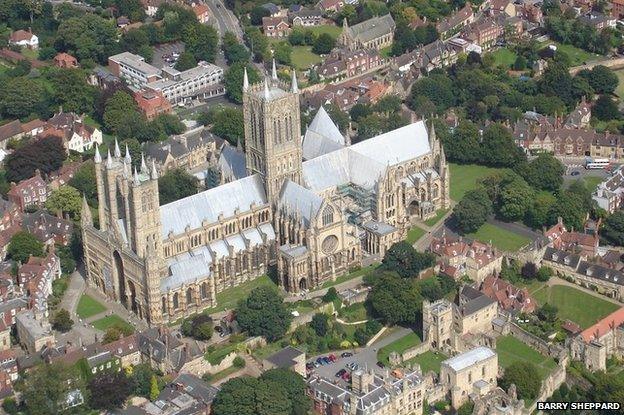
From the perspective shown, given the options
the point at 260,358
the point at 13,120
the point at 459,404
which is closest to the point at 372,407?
the point at 459,404

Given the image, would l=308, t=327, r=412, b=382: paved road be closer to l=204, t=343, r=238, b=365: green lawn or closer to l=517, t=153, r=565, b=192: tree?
l=204, t=343, r=238, b=365: green lawn

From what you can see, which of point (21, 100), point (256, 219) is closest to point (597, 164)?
point (256, 219)

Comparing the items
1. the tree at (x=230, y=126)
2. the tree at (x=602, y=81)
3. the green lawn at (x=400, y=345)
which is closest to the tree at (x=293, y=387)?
the green lawn at (x=400, y=345)

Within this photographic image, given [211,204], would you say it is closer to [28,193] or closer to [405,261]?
[405,261]

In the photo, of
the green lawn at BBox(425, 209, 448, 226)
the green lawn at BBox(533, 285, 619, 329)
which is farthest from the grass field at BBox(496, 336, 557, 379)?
the green lawn at BBox(425, 209, 448, 226)

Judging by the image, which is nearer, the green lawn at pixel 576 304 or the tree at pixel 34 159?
the green lawn at pixel 576 304

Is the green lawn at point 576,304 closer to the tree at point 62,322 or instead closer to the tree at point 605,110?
the tree at point 62,322
